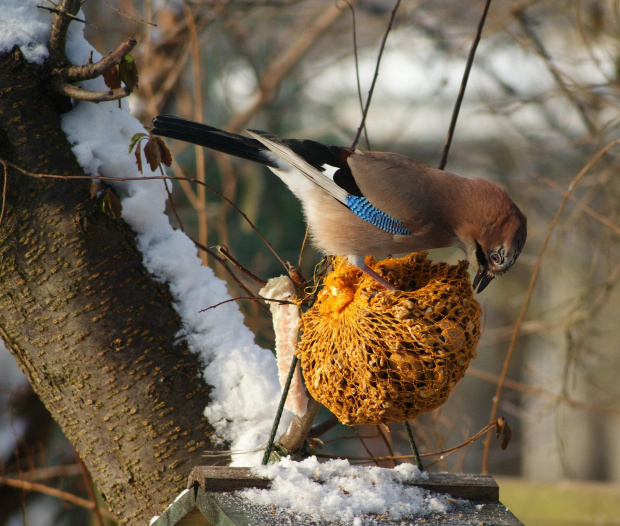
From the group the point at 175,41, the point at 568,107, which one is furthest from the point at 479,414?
the point at 175,41

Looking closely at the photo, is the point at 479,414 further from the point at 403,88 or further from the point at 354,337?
the point at 354,337

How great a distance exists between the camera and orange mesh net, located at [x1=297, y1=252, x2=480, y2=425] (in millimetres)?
1460

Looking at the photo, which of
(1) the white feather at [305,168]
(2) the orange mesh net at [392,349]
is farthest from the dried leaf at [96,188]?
(2) the orange mesh net at [392,349]

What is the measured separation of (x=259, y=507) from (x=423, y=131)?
6548mm

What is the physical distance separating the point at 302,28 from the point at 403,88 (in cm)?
139

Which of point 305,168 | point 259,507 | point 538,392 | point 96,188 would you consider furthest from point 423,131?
point 259,507

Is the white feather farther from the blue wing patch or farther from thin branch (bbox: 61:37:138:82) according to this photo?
thin branch (bbox: 61:37:138:82)

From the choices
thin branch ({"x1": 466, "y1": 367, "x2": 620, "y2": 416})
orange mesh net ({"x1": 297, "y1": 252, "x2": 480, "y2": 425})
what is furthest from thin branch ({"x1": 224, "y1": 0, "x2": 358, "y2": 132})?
orange mesh net ({"x1": 297, "y1": 252, "x2": 480, "y2": 425})

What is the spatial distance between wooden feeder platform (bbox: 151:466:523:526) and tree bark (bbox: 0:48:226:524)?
0.20 meters

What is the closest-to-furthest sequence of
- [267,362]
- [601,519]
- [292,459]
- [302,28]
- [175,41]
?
[292,459]
[267,362]
[601,519]
[175,41]
[302,28]

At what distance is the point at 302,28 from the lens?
191 inches

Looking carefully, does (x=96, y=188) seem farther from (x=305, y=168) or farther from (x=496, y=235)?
(x=496, y=235)

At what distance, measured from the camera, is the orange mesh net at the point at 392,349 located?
1460 millimetres

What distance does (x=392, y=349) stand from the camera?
1.46m
